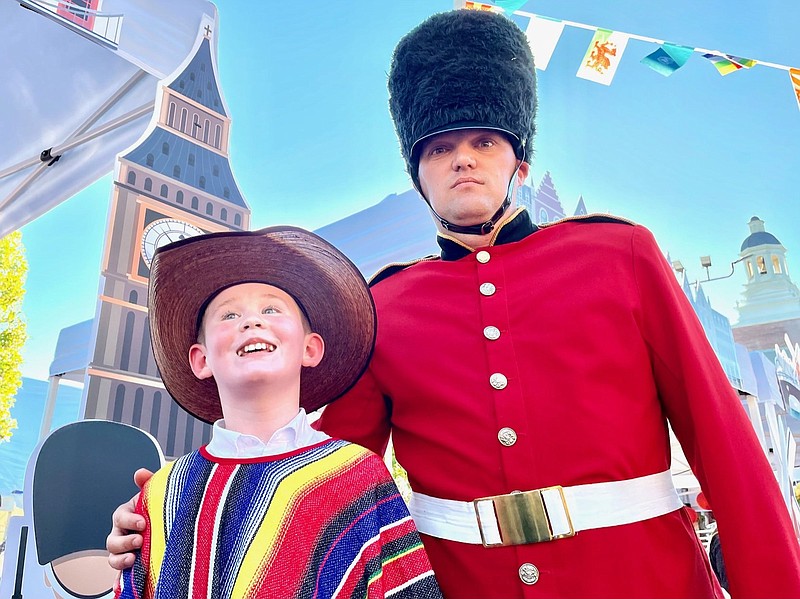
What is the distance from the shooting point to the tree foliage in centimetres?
355

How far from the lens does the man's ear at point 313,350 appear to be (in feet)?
3.93

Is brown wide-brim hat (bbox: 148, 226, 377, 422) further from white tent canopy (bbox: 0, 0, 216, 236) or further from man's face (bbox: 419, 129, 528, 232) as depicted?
white tent canopy (bbox: 0, 0, 216, 236)

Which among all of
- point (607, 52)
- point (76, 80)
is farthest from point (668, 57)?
point (76, 80)

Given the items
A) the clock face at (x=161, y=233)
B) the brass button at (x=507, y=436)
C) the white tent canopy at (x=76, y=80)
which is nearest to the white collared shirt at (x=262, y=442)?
the brass button at (x=507, y=436)

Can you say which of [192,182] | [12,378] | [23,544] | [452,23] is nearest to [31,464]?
[23,544]

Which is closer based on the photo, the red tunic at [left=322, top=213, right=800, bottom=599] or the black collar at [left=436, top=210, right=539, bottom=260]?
the red tunic at [left=322, top=213, right=800, bottom=599]

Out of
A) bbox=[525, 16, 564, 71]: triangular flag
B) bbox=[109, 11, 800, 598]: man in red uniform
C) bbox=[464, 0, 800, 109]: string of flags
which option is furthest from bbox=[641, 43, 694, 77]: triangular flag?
bbox=[109, 11, 800, 598]: man in red uniform

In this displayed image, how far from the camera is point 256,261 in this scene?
3.88 feet

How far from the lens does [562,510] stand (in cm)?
99

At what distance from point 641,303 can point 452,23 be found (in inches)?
30.5

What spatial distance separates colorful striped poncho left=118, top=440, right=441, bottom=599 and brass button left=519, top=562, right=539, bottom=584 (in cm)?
14

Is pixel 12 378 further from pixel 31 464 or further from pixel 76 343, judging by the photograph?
pixel 31 464

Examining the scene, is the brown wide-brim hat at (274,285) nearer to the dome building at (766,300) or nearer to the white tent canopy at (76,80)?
the white tent canopy at (76,80)

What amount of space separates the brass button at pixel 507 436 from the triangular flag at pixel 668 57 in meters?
2.95
